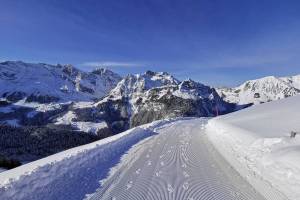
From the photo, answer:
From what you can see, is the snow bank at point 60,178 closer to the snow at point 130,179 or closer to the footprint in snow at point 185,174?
the snow at point 130,179

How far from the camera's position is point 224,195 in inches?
407

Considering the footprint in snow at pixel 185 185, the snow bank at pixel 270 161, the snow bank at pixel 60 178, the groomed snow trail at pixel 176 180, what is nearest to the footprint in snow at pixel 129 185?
the groomed snow trail at pixel 176 180

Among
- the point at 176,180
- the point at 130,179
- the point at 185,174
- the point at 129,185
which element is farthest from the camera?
the point at 185,174

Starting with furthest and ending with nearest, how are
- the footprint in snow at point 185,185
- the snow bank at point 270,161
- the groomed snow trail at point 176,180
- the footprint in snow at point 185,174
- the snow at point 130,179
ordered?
the footprint in snow at point 185,174, the footprint in snow at point 185,185, the snow at point 130,179, the groomed snow trail at point 176,180, the snow bank at point 270,161

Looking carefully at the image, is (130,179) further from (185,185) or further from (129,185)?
(185,185)

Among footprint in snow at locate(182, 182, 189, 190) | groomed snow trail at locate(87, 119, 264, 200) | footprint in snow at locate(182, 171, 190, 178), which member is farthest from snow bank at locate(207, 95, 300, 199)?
footprint in snow at locate(182, 182, 189, 190)


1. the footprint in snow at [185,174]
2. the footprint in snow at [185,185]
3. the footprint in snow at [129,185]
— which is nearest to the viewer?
the footprint in snow at [185,185]

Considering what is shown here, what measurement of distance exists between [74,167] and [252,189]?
7.74 meters

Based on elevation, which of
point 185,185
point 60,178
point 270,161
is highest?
point 270,161

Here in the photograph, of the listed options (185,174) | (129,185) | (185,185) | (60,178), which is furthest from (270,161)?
(60,178)

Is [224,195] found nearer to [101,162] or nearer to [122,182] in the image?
[122,182]

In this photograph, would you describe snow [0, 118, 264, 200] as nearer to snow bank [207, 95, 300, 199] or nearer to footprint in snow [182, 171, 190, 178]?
footprint in snow [182, 171, 190, 178]

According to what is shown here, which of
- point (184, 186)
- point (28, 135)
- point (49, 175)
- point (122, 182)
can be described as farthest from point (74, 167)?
point (28, 135)

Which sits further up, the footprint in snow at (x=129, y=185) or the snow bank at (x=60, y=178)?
the snow bank at (x=60, y=178)
